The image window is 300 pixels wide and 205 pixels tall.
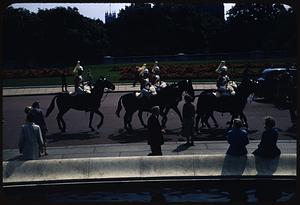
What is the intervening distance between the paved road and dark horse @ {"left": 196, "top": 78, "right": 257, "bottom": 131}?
1.66 ft

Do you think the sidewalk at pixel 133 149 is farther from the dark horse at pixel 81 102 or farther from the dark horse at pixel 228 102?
the dark horse at pixel 81 102

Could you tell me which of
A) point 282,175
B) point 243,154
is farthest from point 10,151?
point 282,175

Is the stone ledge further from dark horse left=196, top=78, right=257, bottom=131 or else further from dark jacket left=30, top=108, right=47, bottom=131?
dark horse left=196, top=78, right=257, bottom=131

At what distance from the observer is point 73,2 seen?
160 inches

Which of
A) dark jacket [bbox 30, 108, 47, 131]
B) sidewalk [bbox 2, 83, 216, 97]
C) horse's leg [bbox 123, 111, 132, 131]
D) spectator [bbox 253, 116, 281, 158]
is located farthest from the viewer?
sidewalk [bbox 2, 83, 216, 97]

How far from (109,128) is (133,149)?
3.06 meters

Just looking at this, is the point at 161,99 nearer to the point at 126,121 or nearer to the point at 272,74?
the point at 126,121

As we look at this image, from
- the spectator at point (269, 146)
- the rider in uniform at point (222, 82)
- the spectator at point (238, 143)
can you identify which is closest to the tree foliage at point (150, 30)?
the rider in uniform at point (222, 82)

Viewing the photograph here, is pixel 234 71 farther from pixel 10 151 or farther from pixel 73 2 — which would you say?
pixel 73 2

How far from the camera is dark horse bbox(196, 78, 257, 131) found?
472 inches

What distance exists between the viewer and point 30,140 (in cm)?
806

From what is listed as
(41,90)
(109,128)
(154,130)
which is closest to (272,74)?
(109,128)

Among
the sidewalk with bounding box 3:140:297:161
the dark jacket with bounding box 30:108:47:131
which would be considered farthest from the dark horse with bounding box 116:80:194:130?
the dark jacket with bounding box 30:108:47:131

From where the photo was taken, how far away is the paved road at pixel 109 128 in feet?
37.4
